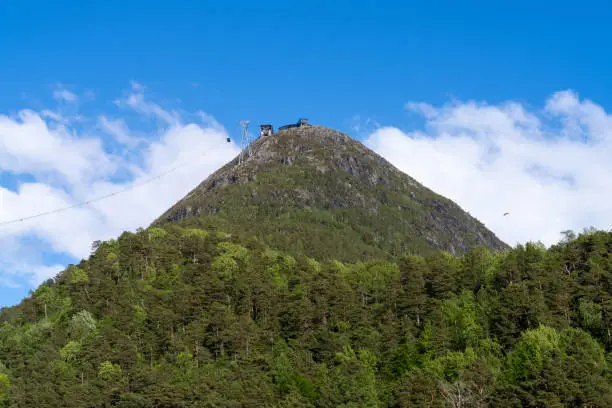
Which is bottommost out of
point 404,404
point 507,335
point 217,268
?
point 404,404

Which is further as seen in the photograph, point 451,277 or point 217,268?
point 217,268

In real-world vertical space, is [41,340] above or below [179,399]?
above

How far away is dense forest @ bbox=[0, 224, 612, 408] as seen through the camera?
336 feet

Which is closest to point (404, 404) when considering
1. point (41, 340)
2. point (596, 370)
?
point (596, 370)

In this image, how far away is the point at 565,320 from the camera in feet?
394

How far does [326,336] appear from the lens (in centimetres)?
12975

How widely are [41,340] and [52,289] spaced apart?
3772 cm

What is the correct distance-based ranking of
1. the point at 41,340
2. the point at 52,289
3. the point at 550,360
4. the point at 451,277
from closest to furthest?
1. the point at 550,360
2. the point at 451,277
3. the point at 41,340
4. the point at 52,289

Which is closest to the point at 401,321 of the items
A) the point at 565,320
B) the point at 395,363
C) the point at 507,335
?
the point at 395,363

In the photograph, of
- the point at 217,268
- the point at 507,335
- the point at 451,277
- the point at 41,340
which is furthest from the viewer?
the point at 217,268

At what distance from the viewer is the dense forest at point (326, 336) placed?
10244cm

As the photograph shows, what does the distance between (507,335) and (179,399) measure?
60.0 meters

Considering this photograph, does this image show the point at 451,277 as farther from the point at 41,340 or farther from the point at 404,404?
the point at 41,340

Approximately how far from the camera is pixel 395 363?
122 m
